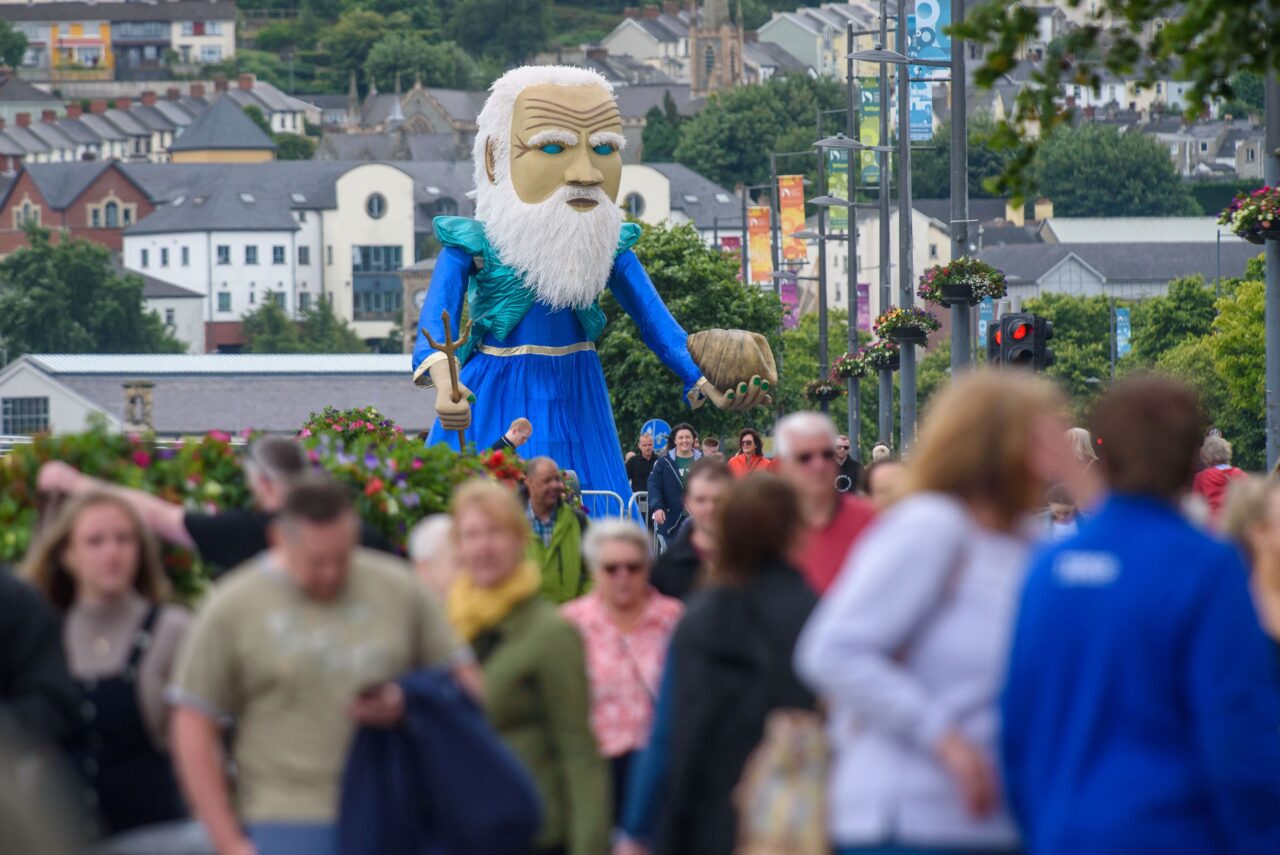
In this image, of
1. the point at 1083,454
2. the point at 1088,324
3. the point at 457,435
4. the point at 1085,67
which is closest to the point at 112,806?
the point at 1085,67

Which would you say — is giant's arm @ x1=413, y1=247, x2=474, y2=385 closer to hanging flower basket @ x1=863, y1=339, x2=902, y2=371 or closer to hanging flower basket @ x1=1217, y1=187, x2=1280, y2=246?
hanging flower basket @ x1=1217, y1=187, x2=1280, y2=246

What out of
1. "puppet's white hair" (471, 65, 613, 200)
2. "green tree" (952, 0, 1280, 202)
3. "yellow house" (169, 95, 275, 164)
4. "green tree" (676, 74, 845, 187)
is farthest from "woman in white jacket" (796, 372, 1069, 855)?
"yellow house" (169, 95, 275, 164)

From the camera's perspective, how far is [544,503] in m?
12.0

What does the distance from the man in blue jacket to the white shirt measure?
115 millimetres

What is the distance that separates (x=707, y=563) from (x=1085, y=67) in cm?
206

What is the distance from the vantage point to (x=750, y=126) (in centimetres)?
17662

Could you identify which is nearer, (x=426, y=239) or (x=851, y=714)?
(x=851, y=714)

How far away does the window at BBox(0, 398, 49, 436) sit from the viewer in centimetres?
9875

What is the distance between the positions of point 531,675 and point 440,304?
9224 mm

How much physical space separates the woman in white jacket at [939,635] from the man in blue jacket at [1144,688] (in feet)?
0.39

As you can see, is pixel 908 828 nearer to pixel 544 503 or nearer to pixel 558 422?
pixel 544 503

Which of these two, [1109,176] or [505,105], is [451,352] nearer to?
[505,105]

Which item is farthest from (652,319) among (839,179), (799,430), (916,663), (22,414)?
(22,414)

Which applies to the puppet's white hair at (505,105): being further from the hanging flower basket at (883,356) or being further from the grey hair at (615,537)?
the hanging flower basket at (883,356)
